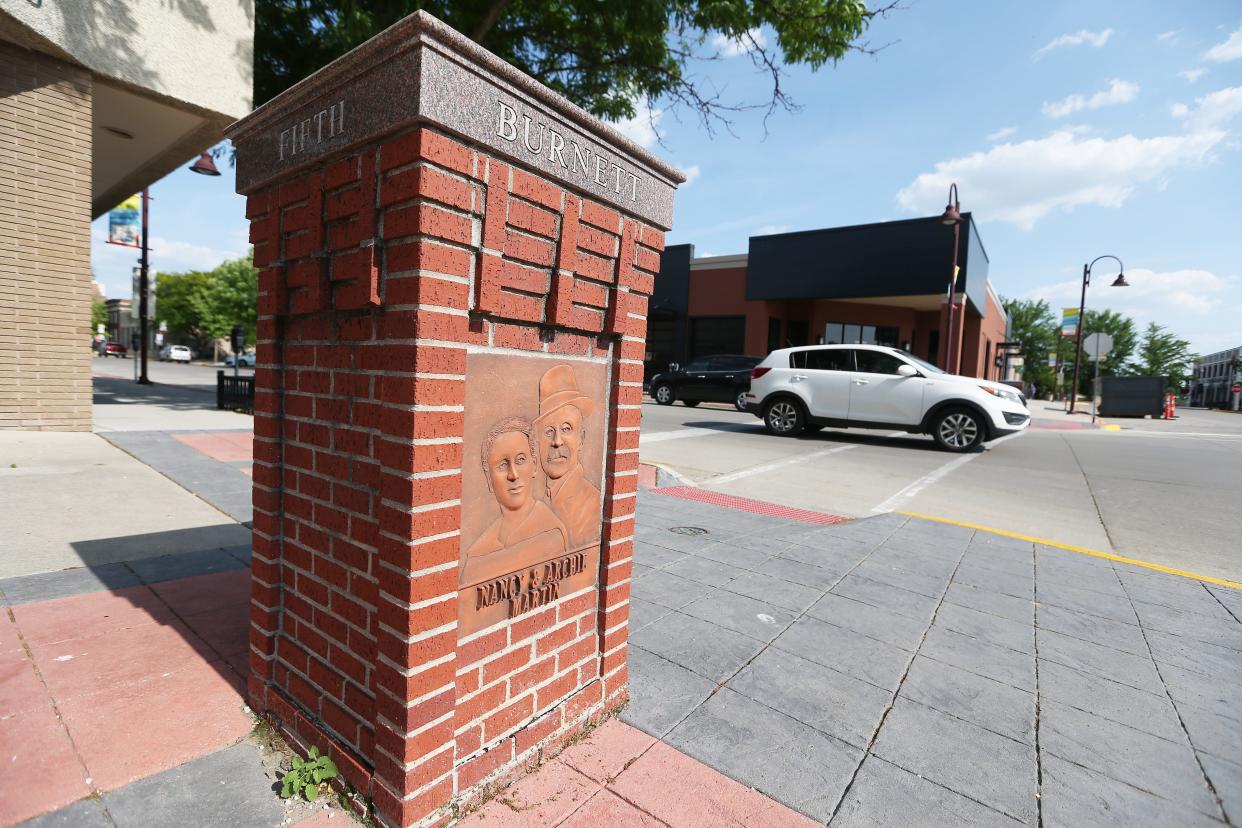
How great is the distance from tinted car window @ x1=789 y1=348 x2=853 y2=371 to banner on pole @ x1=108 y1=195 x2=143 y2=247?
60.4 feet

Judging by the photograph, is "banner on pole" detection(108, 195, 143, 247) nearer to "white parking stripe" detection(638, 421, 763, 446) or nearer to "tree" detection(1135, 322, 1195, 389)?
"white parking stripe" detection(638, 421, 763, 446)

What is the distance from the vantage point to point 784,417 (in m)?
12.3

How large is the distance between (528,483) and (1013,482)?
8.42 meters

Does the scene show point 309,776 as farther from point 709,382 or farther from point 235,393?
point 709,382

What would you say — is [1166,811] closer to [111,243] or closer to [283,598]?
[283,598]

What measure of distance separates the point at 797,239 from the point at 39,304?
21744 millimetres

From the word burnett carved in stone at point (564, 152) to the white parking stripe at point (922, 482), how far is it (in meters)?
5.25

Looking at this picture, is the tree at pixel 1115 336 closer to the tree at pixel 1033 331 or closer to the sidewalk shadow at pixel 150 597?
the tree at pixel 1033 331

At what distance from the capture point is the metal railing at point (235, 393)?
41.2 ft

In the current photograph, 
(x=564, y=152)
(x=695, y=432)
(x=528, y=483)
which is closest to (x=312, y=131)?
(x=564, y=152)

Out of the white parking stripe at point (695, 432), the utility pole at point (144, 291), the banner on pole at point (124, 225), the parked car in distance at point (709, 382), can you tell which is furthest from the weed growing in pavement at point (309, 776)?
the utility pole at point (144, 291)

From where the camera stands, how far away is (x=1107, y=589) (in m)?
4.05

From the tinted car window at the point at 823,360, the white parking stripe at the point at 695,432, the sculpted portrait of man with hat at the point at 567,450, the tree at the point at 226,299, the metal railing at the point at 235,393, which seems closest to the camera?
the sculpted portrait of man with hat at the point at 567,450

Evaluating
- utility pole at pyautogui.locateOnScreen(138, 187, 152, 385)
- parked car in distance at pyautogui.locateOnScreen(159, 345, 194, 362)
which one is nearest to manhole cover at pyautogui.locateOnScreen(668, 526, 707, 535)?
utility pole at pyautogui.locateOnScreen(138, 187, 152, 385)
